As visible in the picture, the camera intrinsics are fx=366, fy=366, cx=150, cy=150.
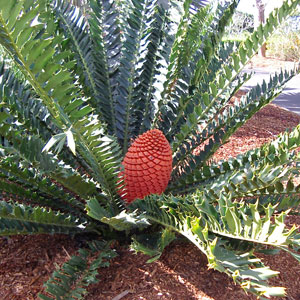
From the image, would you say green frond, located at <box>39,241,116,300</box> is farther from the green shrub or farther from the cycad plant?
the green shrub

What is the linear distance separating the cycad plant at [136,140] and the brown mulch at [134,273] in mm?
111

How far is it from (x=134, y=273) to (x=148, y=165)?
0.46 metres

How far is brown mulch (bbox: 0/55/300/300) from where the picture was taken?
1439 millimetres

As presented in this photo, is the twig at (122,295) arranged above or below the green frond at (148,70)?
below

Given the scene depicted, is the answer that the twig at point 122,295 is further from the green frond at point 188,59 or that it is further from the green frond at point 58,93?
the green frond at point 188,59

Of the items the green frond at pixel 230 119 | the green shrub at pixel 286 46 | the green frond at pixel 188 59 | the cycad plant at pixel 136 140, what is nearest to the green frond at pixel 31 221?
the cycad plant at pixel 136 140

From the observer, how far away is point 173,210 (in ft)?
4.25

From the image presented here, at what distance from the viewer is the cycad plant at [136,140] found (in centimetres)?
110

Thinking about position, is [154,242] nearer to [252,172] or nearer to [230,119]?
[252,172]

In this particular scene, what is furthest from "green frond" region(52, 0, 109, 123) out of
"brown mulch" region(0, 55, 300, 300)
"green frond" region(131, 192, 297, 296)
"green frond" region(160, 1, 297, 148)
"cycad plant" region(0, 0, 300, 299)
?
"green frond" region(131, 192, 297, 296)

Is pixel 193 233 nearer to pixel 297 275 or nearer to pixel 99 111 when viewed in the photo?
pixel 297 275

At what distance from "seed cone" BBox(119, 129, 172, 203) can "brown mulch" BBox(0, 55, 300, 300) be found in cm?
29

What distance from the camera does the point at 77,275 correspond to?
1.33 meters

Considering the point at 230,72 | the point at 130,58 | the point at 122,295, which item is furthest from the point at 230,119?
the point at 122,295
